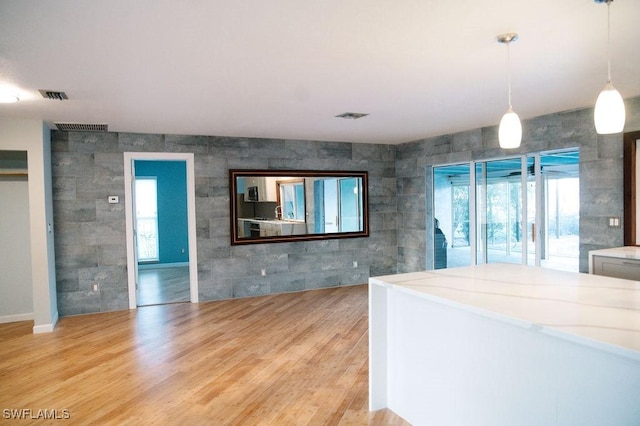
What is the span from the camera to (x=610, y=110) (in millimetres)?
2092

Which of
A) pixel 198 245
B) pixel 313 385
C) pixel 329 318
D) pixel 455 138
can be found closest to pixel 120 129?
pixel 198 245

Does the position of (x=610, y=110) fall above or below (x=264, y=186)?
above

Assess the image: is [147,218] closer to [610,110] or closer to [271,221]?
[271,221]

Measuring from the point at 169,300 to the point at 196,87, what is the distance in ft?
12.3

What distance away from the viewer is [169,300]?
20.0 ft

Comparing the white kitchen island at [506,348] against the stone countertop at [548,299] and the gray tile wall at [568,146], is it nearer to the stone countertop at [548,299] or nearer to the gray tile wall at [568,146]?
the stone countertop at [548,299]

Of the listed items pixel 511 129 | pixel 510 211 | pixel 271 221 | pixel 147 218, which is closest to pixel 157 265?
pixel 147 218

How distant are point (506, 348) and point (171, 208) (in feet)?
27.8

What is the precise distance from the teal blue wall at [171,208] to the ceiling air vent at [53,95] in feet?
18.1

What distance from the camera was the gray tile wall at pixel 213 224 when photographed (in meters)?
5.29

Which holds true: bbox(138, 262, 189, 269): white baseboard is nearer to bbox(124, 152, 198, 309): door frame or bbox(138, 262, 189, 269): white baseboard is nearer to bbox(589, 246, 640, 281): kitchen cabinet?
bbox(124, 152, 198, 309): door frame

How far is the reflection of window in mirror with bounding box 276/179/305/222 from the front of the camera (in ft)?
21.1

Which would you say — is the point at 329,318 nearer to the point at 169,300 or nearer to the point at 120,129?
the point at 169,300

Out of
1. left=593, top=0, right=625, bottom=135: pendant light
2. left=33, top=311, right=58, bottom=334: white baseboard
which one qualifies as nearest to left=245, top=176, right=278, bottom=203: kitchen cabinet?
left=33, top=311, right=58, bottom=334: white baseboard
